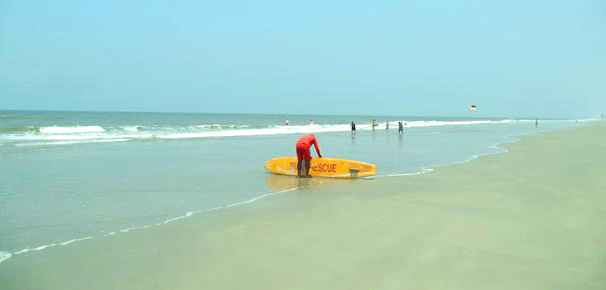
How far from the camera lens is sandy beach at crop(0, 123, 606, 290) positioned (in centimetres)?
417

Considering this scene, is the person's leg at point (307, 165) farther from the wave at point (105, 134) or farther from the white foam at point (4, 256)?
the wave at point (105, 134)

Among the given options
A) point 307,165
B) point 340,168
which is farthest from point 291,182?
point 340,168

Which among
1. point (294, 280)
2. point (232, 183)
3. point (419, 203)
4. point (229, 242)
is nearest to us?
point (294, 280)

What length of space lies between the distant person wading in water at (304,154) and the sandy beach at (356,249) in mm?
2924

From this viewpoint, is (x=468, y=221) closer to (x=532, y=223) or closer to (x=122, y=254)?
Answer: (x=532, y=223)

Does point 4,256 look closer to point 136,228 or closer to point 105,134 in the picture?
point 136,228

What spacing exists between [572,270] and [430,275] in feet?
4.47

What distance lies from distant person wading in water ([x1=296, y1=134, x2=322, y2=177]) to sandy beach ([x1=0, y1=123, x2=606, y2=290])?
292 cm

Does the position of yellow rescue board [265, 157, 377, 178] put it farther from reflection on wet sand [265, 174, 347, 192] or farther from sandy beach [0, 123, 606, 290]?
sandy beach [0, 123, 606, 290]

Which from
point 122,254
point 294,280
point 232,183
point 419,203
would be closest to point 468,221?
point 419,203

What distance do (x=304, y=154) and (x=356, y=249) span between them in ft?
20.3

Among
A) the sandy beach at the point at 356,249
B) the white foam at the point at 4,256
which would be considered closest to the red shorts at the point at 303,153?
the sandy beach at the point at 356,249

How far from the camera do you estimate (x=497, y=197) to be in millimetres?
8086

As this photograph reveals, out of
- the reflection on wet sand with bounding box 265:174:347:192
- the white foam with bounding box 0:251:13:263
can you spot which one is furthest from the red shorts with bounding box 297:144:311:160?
the white foam with bounding box 0:251:13:263
